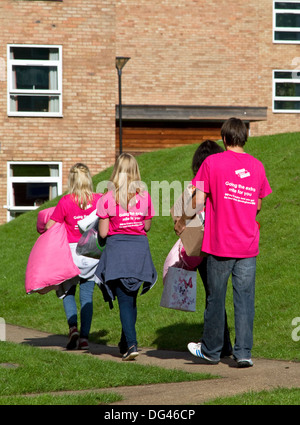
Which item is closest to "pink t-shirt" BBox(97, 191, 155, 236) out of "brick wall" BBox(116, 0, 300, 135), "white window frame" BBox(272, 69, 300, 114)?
"brick wall" BBox(116, 0, 300, 135)

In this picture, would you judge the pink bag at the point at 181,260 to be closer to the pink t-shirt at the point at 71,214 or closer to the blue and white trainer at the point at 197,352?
the blue and white trainer at the point at 197,352

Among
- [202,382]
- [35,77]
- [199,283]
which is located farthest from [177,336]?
[35,77]

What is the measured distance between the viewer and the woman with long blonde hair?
7.66 meters

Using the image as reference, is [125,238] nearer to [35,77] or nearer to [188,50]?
[35,77]

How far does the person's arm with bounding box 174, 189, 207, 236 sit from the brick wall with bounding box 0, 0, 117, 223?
16.9 meters

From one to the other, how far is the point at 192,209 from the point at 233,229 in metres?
0.50

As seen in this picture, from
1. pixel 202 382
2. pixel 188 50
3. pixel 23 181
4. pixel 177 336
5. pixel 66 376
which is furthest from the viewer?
pixel 188 50

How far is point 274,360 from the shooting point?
775 centimetres

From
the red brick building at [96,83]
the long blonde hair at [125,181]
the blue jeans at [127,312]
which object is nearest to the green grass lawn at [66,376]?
the blue jeans at [127,312]

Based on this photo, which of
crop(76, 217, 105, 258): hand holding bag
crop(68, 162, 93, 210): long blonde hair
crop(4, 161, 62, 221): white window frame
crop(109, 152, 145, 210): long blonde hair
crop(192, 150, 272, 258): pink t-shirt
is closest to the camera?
crop(192, 150, 272, 258): pink t-shirt

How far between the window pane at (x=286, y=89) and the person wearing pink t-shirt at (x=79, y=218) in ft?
81.4

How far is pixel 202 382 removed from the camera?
632cm

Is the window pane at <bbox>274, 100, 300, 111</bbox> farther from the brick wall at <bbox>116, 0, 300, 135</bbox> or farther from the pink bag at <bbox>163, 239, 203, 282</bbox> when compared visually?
the pink bag at <bbox>163, 239, 203, 282</bbox>
